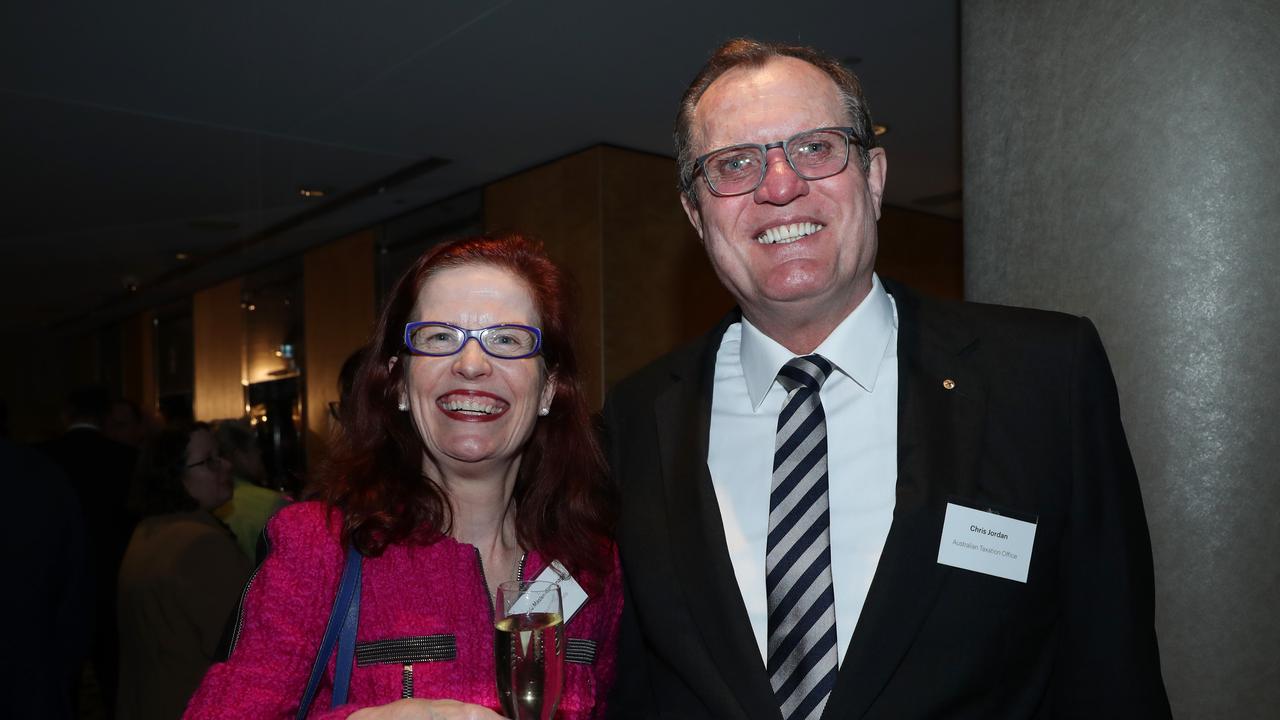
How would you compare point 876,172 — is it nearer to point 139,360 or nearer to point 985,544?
point 985,544

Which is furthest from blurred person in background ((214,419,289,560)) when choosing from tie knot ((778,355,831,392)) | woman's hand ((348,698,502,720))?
tie knot ((778,355,831,392))

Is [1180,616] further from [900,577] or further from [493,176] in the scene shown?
[493,176]

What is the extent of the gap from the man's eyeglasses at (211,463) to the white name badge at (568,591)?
2284mm

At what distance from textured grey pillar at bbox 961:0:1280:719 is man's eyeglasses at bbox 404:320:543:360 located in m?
1.22

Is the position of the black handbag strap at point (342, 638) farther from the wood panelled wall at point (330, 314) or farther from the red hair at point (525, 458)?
the wood panelled wall at point (330, 314)

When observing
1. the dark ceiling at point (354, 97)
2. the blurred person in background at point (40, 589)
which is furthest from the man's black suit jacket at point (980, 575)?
the dark ceiling at point (354, 97)

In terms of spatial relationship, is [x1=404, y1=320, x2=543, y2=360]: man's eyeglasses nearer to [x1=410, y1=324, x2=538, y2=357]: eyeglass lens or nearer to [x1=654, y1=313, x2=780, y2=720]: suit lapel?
[x1=410, y1=324, x2=538, y2=357]: eyeglass lens

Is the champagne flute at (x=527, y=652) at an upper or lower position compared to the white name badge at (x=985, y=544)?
lower

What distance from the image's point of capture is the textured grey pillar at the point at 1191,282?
6.41 feet

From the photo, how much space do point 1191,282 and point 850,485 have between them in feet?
3.07


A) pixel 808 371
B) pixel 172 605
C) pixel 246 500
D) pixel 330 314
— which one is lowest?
pixel 172 605

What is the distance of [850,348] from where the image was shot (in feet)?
5.68

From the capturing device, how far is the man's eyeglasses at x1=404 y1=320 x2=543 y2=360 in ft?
6.03

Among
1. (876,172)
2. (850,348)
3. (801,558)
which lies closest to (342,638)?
(801,558)
